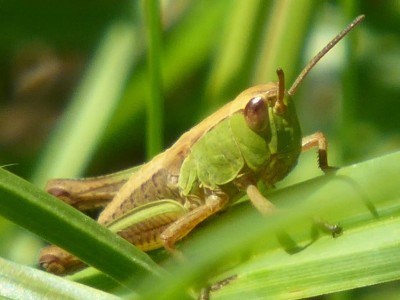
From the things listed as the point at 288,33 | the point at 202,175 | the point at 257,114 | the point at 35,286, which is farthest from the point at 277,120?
the point at 35,286

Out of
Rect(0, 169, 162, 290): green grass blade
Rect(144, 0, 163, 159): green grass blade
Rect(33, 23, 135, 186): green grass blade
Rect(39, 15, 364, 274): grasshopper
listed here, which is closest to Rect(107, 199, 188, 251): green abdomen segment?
Rect(39, 15, 364, 274): grasshopper

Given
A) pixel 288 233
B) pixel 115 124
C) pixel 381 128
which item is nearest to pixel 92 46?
pixel 115 124

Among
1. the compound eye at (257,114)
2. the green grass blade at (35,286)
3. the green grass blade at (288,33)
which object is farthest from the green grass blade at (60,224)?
the green grass blade at (288,33)

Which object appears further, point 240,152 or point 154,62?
point 154,62

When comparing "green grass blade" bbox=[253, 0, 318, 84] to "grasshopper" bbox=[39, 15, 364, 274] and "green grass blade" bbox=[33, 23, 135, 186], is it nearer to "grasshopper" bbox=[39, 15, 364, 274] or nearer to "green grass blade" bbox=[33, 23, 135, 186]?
"grasshopper" bbox=[39, 15, 364, 274]

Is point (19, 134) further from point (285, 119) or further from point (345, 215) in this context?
point (345, 215)

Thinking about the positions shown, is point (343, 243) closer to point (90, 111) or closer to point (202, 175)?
point (202, 175)
